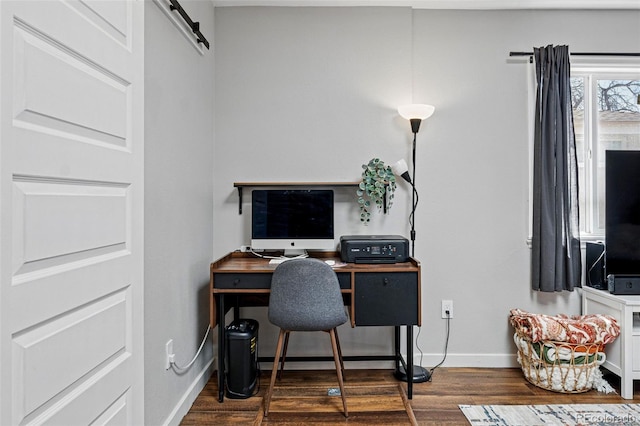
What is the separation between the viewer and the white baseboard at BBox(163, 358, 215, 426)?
1961 mm

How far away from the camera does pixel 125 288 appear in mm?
1307

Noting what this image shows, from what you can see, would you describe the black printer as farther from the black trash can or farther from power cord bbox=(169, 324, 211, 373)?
power cord bbox=(169, 324, 211, 373)

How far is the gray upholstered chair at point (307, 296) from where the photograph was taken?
2043 millimetres

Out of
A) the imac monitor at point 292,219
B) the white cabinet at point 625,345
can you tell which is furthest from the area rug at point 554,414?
the imac monitor at point 292,219

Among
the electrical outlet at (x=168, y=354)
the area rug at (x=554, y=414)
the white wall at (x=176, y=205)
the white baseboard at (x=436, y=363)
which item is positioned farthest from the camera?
the white baseboard at (x=436, y=363)

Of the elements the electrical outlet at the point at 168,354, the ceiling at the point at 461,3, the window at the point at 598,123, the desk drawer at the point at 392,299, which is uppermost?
the ceiling at the point at 461,3

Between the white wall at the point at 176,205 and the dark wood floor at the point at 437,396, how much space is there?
0.20 metres

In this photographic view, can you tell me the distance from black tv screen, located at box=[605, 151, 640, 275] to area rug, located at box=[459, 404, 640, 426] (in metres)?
0.83

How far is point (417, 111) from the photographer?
8.43 feet

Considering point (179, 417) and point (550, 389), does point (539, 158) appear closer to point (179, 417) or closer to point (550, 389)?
point (550, 389)

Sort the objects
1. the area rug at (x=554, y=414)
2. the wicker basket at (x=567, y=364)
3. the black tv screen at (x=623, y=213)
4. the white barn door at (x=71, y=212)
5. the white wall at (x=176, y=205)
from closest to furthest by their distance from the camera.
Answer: the white barn door at (x=71, y=212)
the white wall at (x=176, y=205)
the area rug at (x=554, y=414)
the wicker basket at (x=567, y=364)
the black tv screen at (x=623, y=213)

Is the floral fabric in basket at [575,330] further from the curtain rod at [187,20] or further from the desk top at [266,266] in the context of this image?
the curtain rod at [187,20]

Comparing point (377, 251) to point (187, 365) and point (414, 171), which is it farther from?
point (187, 365)

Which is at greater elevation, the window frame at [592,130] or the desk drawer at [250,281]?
the window frame at [592,130]
